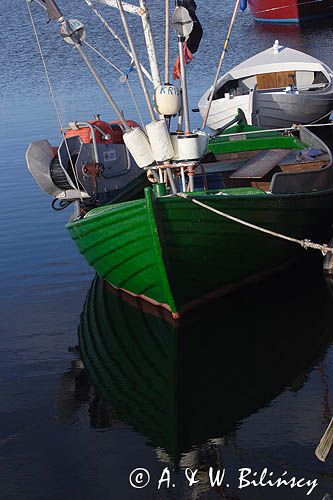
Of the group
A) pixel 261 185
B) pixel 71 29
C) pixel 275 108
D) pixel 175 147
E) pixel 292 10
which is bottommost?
pixel 292 10

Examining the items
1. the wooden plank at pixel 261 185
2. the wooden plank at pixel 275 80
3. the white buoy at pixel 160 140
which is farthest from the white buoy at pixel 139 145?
the wooden plank at pixel 275 80

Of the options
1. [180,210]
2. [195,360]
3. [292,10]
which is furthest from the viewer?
[292,10]

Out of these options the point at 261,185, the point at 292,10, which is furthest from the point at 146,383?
the point at 292,10

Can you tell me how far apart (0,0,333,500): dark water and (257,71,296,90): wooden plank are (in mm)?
11330

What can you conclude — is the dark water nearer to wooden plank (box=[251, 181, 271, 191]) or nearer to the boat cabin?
wooden plank (box=[251, 181, 271, 191])

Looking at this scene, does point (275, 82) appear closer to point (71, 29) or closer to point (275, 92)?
point (275, 92)

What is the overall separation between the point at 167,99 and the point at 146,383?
158 inches

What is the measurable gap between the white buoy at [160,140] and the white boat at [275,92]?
1093cm

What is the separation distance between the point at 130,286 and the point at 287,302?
7.77 ft

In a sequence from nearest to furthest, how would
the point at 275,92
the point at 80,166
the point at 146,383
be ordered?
the point at 146,383
the point at 80,166
the point at 275,92

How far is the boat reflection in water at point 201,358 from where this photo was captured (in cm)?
969

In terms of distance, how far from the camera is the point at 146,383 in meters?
10.9

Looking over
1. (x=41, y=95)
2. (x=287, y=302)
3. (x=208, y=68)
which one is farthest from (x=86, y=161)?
(x=208, y=68)

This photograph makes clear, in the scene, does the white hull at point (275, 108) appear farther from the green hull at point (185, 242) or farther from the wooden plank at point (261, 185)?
the green hull at point (185, 242)
